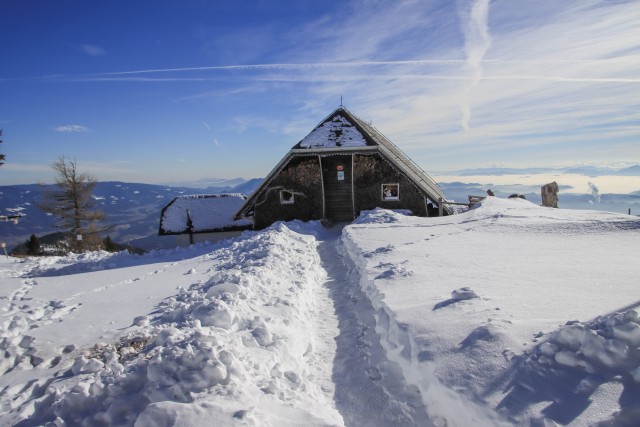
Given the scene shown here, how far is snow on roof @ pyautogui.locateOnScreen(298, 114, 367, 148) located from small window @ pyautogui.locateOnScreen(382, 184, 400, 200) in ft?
8.73

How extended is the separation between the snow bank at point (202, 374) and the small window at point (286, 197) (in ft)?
39.6

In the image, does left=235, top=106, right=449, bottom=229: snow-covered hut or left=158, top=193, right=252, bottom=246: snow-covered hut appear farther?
left=158, top=193, right=252, bottom=246: snow-covered hut

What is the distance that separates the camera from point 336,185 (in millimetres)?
19031

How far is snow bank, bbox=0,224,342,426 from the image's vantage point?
3402 millimetres

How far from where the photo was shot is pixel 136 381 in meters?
3.82

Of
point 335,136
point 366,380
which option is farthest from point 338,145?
point 366,380

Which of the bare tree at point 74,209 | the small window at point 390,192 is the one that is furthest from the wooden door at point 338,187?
the bare tree at point 74,209

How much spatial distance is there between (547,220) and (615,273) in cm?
645

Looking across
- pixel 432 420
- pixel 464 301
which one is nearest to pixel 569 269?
pixel 464 301

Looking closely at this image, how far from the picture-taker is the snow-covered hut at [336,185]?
18438 mm

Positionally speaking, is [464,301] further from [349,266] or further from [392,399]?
[349,266]

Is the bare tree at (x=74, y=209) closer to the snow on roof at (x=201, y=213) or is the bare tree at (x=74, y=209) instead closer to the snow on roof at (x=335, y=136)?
the snow on roof at (x=201, y=213)

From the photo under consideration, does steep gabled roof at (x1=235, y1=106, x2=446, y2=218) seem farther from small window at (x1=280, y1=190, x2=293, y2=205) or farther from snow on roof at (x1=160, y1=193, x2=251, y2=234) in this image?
snow on roof at (x1=160, y1=193, x2=251, y2=234)

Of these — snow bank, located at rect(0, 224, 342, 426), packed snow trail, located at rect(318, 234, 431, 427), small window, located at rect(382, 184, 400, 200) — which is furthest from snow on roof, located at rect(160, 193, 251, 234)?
packed snow trail, located at rect(318, 234, 431, 427)
